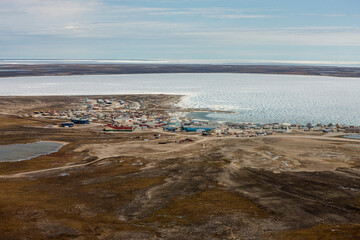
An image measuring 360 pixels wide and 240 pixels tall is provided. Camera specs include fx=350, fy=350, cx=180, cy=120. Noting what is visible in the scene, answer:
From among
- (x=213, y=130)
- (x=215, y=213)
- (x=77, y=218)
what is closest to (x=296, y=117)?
(x=213, y=130)

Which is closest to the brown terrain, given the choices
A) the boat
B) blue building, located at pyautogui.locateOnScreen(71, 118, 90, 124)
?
the boat

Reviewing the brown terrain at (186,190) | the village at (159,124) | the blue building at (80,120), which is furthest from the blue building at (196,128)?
the blue building at (80,120)

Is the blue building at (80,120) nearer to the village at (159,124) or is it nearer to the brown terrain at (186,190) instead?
the village at (159,124)

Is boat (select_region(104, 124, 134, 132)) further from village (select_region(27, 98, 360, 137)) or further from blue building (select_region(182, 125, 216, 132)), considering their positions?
blue building (select_region(182, 125, 216, 132))

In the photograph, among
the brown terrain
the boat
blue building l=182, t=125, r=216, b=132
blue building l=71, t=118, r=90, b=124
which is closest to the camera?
the brown terrain

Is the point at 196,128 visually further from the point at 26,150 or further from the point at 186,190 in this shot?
the point at 186,190
